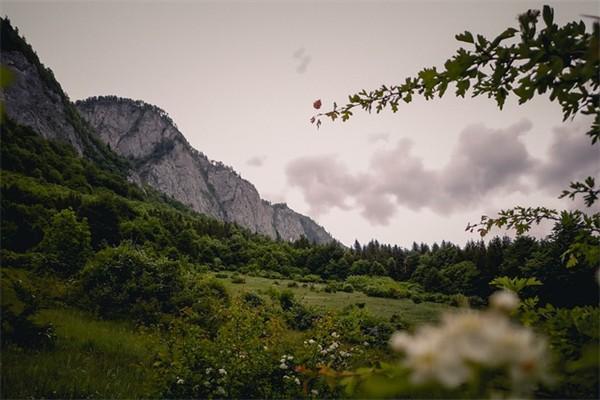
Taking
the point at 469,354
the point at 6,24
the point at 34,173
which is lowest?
the point at 469,354

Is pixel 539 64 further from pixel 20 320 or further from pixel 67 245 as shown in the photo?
pixel 67 245

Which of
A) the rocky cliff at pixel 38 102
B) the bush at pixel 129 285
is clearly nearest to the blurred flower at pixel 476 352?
the bush at pixel 129 285

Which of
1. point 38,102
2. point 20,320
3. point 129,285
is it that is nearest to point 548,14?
point 20,320

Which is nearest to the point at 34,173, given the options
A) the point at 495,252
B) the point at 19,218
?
the point at 19,218

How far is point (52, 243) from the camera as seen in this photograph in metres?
17.4

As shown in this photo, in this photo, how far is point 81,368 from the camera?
19.2ft

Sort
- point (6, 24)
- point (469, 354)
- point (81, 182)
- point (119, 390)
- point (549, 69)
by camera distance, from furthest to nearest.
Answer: point (6, 24) < point (81, 182) < point (119, 390) < point (549, 69) < point (469, 354)

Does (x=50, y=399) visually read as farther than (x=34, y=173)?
No

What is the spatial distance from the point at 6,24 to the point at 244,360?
153913 mm

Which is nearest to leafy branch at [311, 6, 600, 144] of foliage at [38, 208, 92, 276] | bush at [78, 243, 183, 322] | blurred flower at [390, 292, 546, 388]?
blurred flower at [390, 292, 546, 388]

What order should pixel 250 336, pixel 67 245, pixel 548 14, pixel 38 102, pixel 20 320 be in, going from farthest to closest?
1. pixel 38 102
2. pixel 67 245
3. pixel 250 336
4. pixel 20 320
5. pixel 548 14

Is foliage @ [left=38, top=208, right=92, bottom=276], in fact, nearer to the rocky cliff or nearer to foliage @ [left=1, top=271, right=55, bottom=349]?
foliage @ [left=1, top=271, right=55, bottom=349]

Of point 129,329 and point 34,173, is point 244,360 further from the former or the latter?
point 34,173

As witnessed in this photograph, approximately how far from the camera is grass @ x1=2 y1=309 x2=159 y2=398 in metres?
4.88
